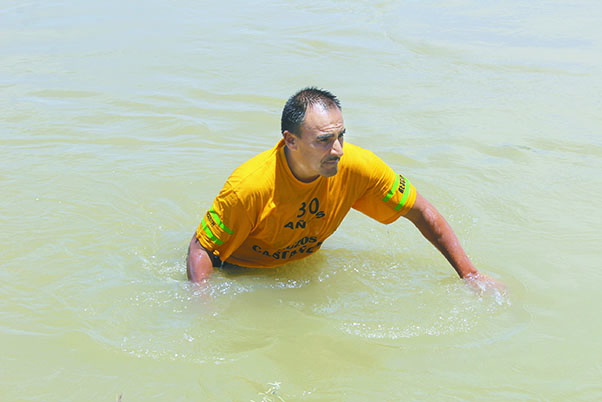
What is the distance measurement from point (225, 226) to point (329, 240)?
3.99 ft

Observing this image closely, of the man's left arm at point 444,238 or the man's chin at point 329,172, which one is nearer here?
the man's chin at point 329,172

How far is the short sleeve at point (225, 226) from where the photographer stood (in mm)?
3346

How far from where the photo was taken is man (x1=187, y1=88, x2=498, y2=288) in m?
3.28

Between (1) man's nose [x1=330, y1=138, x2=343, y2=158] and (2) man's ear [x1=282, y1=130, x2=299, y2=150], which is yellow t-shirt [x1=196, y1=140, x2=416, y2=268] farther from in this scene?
(1) man's nose [x1=330, y1=138, x2=343, y2=158]

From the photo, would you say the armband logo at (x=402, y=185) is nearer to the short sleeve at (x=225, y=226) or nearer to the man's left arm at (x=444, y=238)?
the man's left arm at (x=444, y=238)

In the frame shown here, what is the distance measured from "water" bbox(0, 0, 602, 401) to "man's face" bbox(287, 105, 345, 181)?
0.81m

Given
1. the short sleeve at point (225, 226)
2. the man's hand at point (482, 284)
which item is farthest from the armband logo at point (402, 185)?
the short sleeve at point (225, 226)

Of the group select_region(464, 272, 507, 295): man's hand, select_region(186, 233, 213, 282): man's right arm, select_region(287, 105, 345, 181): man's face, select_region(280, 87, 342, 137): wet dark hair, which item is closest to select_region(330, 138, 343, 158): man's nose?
select_region(287, 105, 345, 181): man's face

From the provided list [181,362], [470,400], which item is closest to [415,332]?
[470,400]

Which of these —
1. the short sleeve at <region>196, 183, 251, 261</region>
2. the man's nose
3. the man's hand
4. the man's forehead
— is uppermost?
the man's forehead

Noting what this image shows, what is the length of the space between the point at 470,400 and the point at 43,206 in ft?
10.8

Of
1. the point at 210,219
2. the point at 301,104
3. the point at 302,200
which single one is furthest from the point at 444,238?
the point at 210,219

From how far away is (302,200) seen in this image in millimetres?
3477

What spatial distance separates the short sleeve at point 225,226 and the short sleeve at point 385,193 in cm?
66
